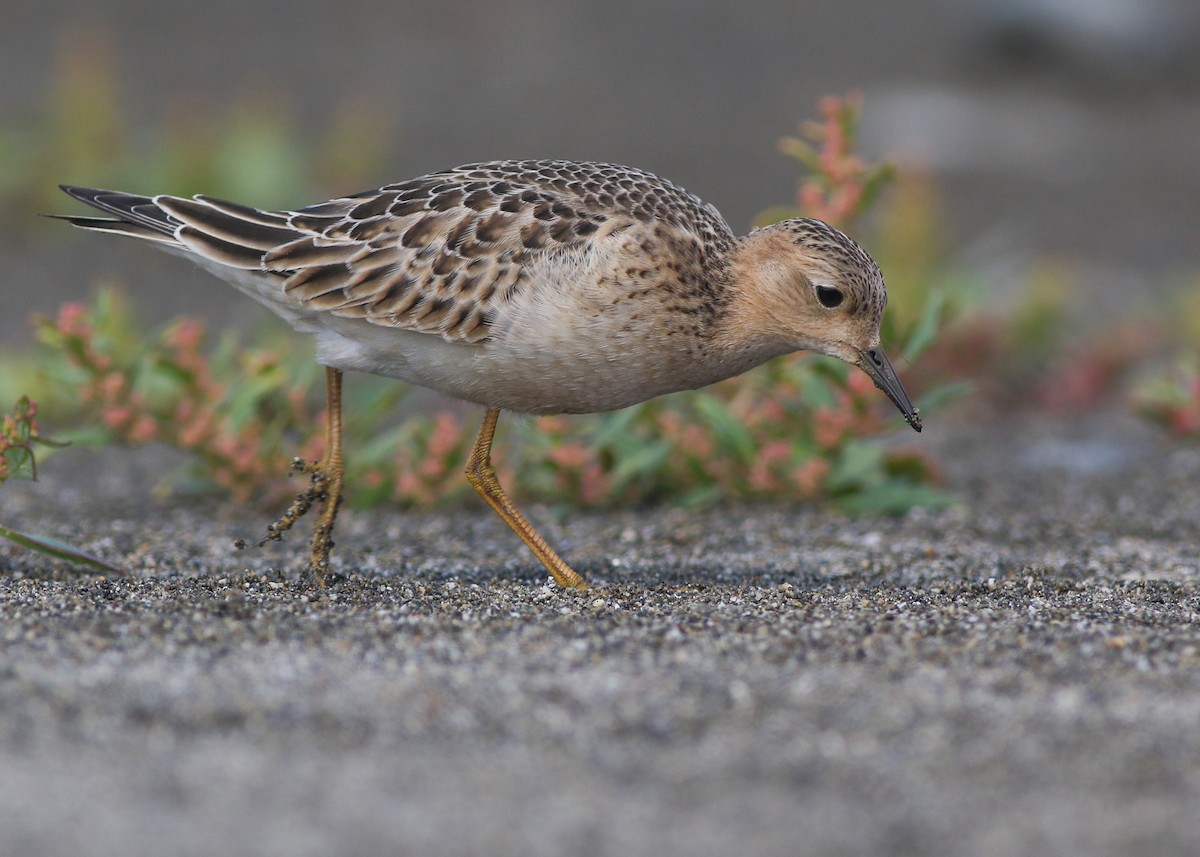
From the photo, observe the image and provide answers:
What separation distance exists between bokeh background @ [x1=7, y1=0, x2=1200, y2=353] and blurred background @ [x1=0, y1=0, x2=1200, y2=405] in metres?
0.04

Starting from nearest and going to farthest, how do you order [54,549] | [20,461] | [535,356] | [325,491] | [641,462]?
[54,549]
[20,461]
[535,356]
[325,491]
[641,462]

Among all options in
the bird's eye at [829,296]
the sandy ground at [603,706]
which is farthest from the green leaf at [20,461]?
the bird's eye at [829,296]

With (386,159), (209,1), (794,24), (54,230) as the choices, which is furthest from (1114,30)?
(54,230)

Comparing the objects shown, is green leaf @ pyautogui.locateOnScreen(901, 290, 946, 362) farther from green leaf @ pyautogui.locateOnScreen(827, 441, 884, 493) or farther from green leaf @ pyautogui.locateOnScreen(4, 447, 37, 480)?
green leaf @ pyautogui.locateOnScreen(4, 447, 37, 480)

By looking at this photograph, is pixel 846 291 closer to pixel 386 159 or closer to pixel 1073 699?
pixel 1073 699

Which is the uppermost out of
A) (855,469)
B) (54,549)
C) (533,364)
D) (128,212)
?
(128,212)

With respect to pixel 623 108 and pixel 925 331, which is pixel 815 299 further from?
pixel 623 108

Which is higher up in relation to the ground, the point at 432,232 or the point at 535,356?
the point at 432,232

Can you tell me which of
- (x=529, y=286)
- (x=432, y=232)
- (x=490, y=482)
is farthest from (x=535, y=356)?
(x=490, y=482)

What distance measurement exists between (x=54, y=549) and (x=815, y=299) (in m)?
2.71

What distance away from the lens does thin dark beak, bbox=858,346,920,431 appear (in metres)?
5.27

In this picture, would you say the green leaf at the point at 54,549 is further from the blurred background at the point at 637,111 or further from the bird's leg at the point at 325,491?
the blurred background at the point at 637,111

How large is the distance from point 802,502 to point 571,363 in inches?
77.9

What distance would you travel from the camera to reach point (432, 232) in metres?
5.26
